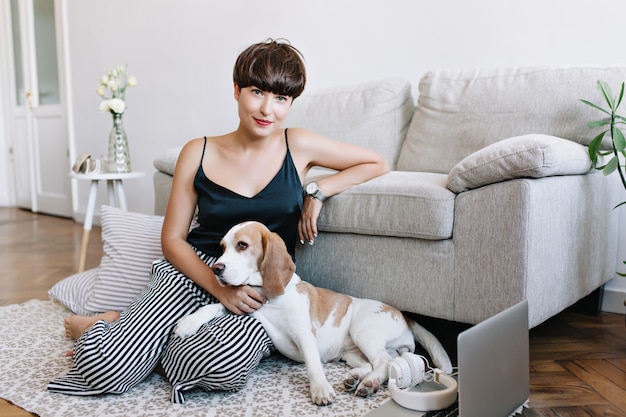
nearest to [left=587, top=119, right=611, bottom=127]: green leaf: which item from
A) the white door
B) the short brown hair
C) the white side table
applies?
the short brown hair

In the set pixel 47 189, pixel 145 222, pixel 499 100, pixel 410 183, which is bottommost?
pixel 47 189

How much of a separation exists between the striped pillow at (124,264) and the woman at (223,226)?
162 mm

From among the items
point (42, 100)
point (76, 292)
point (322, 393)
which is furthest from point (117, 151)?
point (42, 100)

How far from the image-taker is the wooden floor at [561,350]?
144 cm

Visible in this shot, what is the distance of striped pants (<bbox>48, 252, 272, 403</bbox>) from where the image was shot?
1.46m

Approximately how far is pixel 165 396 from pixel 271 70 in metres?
0.93

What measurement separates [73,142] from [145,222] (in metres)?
3.02

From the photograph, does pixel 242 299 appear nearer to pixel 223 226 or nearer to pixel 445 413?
pixel 223 226

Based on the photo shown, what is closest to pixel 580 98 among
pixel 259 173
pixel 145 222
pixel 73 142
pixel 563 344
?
pixel 563 344

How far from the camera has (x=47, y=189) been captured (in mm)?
5422

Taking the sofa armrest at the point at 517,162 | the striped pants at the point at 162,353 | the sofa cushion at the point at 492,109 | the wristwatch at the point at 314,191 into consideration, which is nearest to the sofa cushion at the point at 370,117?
the sofa cushion at the point at 492,109

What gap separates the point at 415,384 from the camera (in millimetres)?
1312

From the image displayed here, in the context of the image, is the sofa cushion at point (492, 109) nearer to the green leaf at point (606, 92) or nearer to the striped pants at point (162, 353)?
the green leaf at point (606, 92)

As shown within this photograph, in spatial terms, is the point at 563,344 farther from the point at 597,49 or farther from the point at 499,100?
the point at 597,49
